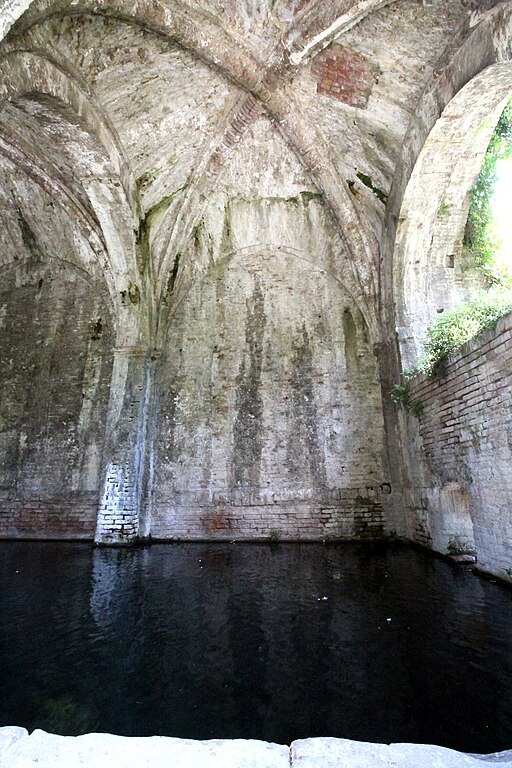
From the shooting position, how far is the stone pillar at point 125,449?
26.0 feet

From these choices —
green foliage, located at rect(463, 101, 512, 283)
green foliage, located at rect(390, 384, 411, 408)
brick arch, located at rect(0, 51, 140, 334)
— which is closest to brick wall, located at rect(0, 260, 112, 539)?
brick arch, located at rect(0, 51, 140, 334)

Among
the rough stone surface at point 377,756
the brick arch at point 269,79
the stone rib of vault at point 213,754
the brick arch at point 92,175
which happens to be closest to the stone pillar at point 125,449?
the brick arch at point 92,175

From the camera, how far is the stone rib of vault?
4.61 ft

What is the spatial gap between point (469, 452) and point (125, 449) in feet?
19.3

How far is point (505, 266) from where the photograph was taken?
7.90m

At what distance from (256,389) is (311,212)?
4.13 m

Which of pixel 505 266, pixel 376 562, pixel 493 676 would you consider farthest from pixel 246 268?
pixel 493 676

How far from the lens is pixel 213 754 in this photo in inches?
57.7

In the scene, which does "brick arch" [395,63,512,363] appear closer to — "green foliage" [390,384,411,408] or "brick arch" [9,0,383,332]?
"green foliage" [390,384,411,408]

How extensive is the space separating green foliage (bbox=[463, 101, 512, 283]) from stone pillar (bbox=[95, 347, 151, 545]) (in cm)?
676

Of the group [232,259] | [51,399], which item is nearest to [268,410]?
[232,259]

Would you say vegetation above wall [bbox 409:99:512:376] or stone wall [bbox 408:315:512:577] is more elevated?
vegetation above wall [bbox 409:99:512:376]

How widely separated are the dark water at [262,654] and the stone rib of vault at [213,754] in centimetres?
56

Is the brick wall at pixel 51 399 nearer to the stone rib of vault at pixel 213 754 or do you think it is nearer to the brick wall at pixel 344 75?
the brick wall at pixel 344 75
